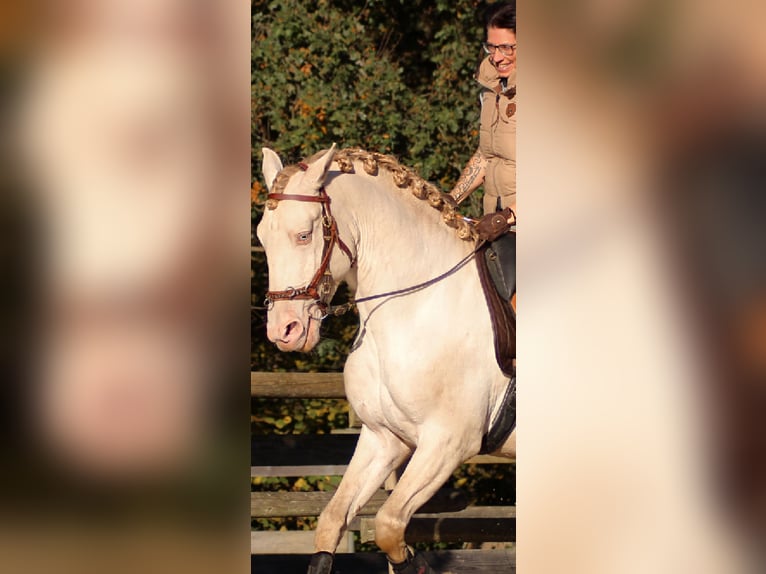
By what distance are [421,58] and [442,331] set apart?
4.63 m

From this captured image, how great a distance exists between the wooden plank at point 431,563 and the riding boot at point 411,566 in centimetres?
104

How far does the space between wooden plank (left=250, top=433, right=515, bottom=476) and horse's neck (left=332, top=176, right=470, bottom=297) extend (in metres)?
2.35

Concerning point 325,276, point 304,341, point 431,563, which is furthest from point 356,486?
point 431,563

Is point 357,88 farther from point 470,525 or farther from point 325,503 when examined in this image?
point 470,525

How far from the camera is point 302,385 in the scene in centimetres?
658

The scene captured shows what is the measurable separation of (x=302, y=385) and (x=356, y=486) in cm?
193

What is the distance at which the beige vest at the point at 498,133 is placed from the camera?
5.12 m

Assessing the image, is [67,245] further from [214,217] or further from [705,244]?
[705,244]

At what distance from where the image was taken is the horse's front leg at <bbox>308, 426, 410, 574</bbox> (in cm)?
458

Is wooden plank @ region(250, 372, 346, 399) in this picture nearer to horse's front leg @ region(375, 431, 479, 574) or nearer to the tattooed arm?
the tattooed arm

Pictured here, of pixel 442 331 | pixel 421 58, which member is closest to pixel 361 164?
pixel 442 331

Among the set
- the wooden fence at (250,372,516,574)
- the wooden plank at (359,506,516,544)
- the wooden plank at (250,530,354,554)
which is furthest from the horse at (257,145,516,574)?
the wooden plank at (250,530,354,554)

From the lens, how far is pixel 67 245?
172cm

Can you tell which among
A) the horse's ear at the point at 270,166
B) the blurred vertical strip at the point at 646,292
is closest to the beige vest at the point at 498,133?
the horse's ear at the point at 270,166
